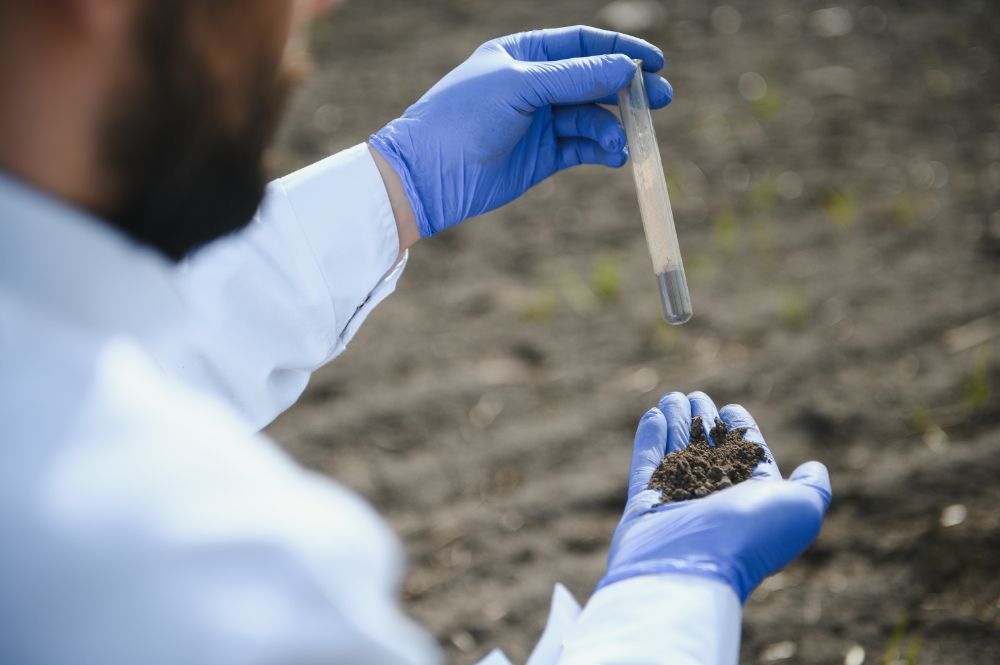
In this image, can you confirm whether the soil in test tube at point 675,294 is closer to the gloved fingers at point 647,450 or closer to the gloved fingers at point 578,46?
the gloved fingers at point 647,450

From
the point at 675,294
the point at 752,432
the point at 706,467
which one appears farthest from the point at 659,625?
the point at 675,294

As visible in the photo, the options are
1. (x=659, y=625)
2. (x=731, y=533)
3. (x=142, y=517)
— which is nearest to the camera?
(x=142, y=517)

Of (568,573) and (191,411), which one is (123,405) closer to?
(191,411)

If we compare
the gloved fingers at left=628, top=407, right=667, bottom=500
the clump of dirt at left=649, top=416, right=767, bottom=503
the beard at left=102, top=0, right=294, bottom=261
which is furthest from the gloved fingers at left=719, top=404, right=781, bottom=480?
the beard at left=102, top=0, right=294, bottom=261

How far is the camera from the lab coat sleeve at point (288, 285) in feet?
4.70

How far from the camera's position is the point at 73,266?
818 millimetres

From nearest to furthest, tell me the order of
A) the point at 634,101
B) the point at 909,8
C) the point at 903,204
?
the point at 634,101
the point at 903,204
the point at 909,8

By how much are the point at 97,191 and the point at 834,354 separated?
2.11m

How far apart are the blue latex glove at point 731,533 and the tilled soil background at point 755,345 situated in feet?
2.25

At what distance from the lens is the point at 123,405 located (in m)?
0.79

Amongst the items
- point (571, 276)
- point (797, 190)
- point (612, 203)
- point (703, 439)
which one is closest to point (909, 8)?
point (797, 190)

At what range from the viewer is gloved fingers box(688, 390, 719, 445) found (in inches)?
57.9

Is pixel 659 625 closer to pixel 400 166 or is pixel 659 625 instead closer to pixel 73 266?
pixel 73 266

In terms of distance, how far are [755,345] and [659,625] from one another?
5.45 feet
